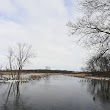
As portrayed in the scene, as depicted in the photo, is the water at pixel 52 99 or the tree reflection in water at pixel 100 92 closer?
the water at pixel 52 99

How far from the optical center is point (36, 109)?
18203mm

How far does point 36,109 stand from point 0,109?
9.29ft

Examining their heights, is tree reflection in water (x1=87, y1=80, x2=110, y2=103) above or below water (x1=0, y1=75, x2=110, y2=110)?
below

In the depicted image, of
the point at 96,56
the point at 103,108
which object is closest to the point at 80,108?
the point at 103,108

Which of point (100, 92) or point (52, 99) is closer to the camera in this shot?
point (52, 99)

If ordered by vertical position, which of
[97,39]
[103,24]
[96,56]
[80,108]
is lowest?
[80,108]

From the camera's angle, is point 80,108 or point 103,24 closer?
point 103,24

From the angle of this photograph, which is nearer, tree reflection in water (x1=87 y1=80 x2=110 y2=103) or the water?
the water

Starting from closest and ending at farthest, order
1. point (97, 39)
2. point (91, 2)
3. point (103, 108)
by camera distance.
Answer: point (91, 2)
point (97, 39)
point (103, 108)

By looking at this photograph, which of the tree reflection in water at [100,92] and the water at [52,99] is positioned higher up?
the water at [52,99]

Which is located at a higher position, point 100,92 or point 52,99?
point 52,99

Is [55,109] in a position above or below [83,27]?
below

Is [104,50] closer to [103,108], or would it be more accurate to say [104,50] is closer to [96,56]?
[96,56]

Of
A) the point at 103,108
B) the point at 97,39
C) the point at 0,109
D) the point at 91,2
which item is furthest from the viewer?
the point at 103,108
